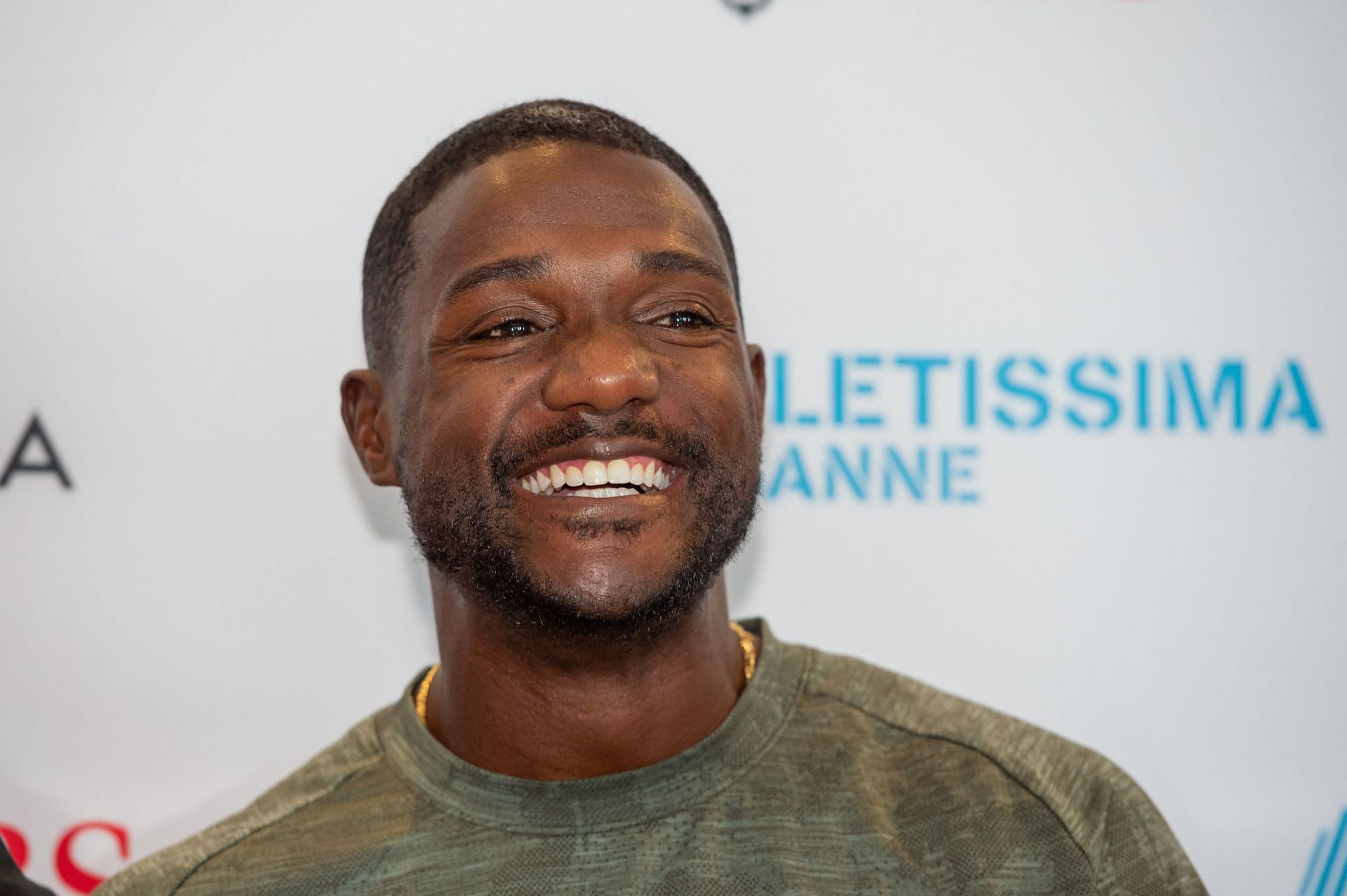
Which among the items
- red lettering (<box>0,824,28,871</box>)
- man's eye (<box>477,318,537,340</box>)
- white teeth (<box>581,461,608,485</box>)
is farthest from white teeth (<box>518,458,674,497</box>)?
red lettering (<box>0,824,28,871</box>)

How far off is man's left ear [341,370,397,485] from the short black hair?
0.10 feet

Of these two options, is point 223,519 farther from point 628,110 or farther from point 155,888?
point 628,110

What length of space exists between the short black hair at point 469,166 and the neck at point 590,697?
0.40 meters

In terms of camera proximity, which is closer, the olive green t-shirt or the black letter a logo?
the olive green t-shirt

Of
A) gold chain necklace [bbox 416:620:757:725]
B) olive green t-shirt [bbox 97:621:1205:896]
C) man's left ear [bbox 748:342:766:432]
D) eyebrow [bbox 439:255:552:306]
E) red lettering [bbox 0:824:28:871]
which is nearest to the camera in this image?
olive green t-shirt [bbox 97:621:1205:896]

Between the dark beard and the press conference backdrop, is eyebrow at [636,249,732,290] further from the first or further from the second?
the press conference backdrop

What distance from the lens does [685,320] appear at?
5.44ft

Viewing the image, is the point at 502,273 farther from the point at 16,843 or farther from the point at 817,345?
the point at 16,843

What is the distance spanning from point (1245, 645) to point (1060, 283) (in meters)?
0.57

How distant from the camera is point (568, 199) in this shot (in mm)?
1643

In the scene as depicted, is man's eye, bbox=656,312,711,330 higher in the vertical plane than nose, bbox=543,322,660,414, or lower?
higher

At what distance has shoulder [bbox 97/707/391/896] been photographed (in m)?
1.62

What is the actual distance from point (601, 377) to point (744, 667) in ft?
1.46

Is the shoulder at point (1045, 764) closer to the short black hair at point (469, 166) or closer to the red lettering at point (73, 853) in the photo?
the short black hair at point (469, 166)
